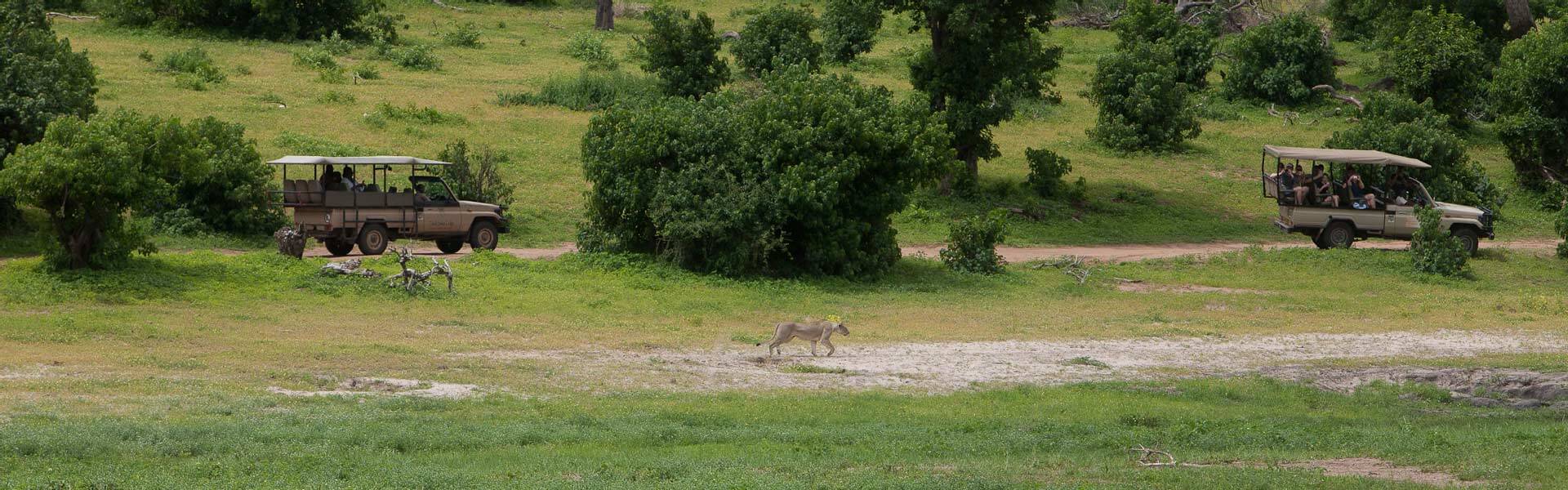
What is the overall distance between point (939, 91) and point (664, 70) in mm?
7439

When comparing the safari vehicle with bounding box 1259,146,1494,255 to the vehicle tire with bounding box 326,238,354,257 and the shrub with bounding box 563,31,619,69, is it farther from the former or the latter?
the shrub with bounding box 563,31,619,69

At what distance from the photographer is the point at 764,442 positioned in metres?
13.0

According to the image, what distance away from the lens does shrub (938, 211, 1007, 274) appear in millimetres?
26875

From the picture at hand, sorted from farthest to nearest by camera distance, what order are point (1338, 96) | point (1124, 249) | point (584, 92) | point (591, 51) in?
point (591, 51) → point (1338, 96) → point (584, 92) → point (1124, 249)

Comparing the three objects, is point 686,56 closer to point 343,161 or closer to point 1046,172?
point 1046,172

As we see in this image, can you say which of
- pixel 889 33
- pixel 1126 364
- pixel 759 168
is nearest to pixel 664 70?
pixel 759 168

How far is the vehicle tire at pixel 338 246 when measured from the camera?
84.1 ft

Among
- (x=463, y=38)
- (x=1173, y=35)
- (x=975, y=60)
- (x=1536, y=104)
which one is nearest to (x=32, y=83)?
(x=975, y=60)

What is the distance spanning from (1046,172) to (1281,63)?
12937 mm

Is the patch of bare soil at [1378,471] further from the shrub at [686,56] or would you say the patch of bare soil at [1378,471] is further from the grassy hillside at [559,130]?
the shrub at [686,56]

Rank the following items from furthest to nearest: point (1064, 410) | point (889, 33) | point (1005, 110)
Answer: point (889, 33)
point (1005, 110)
point (1064, 410)

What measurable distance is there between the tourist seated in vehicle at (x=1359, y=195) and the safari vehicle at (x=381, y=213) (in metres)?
16.2

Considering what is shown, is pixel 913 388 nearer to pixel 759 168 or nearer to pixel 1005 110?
pixel 759 168

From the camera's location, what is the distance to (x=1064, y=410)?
604 inches
